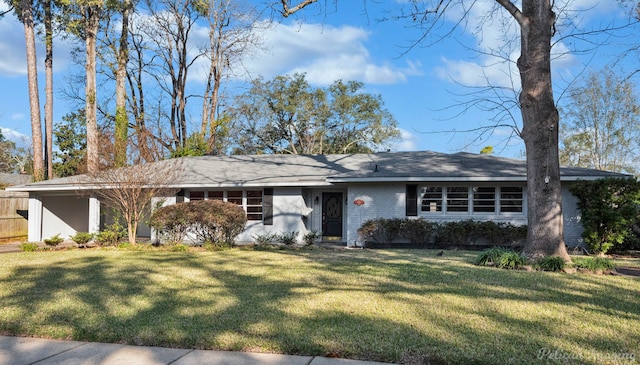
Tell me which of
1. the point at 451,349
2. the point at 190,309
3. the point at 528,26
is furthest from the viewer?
the point at 528,26

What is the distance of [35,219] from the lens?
1950 centimetres

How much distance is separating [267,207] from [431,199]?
243 inches

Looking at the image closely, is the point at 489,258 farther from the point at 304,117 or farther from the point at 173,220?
the point at 304,117

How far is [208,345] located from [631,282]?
677 centimetres

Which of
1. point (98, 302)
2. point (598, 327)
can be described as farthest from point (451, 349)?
point (98, 302)

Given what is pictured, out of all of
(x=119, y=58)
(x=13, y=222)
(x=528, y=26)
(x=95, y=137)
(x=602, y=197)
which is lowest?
(x=13, y=222)

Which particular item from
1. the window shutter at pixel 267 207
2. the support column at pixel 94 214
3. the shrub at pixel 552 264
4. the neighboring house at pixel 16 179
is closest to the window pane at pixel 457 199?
the window shutter at pixel 267 207

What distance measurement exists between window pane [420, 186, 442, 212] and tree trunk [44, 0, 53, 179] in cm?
1960

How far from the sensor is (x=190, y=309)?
19.1 ft

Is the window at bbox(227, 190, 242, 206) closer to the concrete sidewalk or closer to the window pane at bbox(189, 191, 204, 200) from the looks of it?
the window pane at bbox(189, 191, 204, 200)

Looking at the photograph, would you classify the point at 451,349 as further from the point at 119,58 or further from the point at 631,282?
the point at 119,58

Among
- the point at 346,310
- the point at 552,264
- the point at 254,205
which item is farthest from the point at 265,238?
the point at 346,310

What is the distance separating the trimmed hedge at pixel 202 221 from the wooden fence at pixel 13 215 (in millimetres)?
9700

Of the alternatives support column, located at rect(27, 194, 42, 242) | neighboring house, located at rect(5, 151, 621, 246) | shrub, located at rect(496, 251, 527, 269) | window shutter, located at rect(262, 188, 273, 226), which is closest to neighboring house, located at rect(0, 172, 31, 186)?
neighboring house, located at rect(5, 151, 621, 246)
